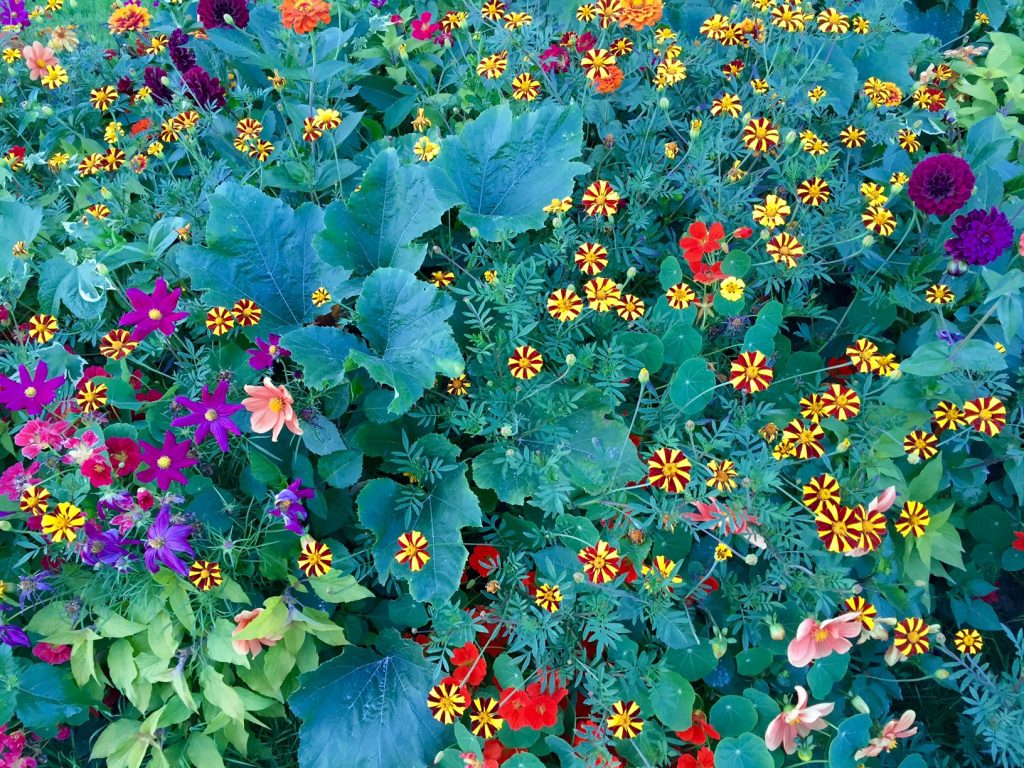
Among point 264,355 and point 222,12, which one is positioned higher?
point 222,12

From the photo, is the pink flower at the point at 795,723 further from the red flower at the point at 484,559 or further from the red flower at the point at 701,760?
the red flower at the point at 484,559

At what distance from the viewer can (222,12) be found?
2.12 metres

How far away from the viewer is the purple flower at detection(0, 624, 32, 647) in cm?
151

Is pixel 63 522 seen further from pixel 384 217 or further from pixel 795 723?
pixel 795 723

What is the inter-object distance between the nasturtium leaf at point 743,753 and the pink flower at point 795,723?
3 centimetres

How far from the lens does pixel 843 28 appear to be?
1.97m

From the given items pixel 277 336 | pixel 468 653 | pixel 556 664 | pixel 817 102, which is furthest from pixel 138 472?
pixel 817 102

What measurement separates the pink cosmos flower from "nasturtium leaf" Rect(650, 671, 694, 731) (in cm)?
29

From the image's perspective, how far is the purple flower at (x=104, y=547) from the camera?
1.49 meters

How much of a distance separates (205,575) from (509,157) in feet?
3.69

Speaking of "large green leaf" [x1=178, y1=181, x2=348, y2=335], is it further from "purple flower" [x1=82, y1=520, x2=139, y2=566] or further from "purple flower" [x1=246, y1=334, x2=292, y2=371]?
"purple flower" [x1=82, y1=520, x2=139, y2=566]

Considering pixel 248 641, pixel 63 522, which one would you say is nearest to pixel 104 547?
pixel 63 522

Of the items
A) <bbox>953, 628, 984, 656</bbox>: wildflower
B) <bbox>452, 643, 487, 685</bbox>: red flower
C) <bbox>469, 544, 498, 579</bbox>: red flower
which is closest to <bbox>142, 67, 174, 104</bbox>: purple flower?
<bbox>469, 544, 498, 579</bbox>: red flower

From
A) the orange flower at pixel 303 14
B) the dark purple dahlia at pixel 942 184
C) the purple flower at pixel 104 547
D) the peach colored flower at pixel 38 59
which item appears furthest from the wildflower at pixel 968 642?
the peach colored flower at pixel 38 59
